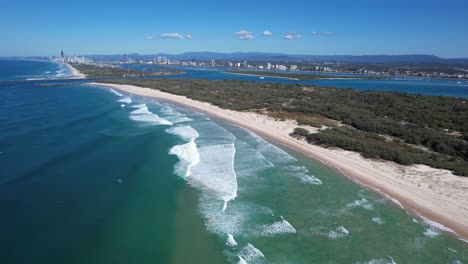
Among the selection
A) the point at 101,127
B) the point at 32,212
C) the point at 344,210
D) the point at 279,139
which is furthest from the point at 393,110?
the point at 32,212

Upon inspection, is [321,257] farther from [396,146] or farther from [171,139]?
[171,139]

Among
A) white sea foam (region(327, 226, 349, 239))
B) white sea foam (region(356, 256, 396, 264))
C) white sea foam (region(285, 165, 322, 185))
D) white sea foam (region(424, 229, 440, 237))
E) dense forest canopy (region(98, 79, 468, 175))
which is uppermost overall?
dense forest canopy (region(98, 79, 468, 175))

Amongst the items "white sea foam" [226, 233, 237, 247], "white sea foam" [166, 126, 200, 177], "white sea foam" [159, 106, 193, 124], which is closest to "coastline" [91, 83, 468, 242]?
"white sea foam" [166, 126, 200, 177]

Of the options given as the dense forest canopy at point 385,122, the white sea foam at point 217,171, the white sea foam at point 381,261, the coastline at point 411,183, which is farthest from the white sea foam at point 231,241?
the dense forest canopy at point 385,122

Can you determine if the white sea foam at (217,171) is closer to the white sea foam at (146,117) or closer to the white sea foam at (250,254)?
the white sea foam at (250,254)

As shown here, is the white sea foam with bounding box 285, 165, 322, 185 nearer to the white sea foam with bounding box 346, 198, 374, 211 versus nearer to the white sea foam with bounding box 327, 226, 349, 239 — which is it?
the white sea foam with bounding box 346, 198, 374, 211
